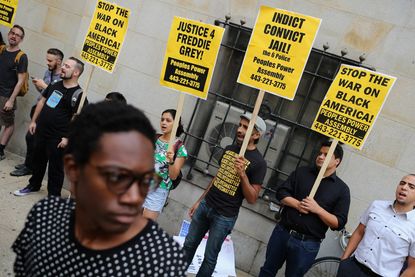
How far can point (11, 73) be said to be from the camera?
18.5ft

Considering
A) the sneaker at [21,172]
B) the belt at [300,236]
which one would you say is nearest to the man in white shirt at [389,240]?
the belt at [300,236]

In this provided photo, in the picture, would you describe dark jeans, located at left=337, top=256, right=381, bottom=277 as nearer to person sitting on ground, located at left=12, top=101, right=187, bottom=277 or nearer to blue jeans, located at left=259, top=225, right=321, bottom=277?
blue jeans, located at left=259, top=225, right=321, bottom=277

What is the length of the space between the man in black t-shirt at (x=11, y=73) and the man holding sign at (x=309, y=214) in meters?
4.28

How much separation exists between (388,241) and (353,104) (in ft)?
3.97

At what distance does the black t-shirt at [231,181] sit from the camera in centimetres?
353

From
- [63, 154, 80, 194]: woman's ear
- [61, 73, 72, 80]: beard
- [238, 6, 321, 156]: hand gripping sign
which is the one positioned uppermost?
[238, 6, 321, 156]: hand gripping sign

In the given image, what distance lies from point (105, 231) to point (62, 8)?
5.53 m

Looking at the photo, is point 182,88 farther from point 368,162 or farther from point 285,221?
point 368,162

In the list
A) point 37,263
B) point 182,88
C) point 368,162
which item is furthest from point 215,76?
point 37,263

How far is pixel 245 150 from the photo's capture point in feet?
11.5

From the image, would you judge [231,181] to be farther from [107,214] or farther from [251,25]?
[107,214]

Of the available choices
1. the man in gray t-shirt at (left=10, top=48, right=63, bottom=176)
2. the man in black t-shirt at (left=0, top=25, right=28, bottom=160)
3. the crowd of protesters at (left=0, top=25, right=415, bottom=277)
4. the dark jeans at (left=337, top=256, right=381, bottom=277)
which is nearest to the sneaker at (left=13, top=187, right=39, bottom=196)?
the crowd of protesters at (left=0, top=25, right=415, bottom=277)

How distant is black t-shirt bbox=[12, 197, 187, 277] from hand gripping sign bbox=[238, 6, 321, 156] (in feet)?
6.97

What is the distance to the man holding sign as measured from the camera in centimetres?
336
